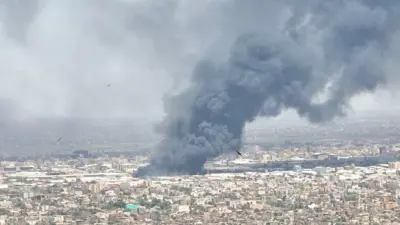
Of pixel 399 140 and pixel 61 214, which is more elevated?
pixel 399 140

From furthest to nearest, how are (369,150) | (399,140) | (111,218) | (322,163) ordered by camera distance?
(399,140) < (369,150) < (322,163) < (111,218)

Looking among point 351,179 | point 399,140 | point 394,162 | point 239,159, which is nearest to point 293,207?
point 351,179

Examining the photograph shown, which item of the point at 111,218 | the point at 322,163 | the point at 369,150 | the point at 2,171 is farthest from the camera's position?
the point at 369,150

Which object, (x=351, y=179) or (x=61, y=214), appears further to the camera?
(x=351, y=179)

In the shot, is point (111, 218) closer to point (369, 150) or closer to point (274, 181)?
point (274, 181)

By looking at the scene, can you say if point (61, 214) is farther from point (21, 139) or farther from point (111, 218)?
point (21, 139)

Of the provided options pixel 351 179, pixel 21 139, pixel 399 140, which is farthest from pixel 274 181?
pixel 399 140
